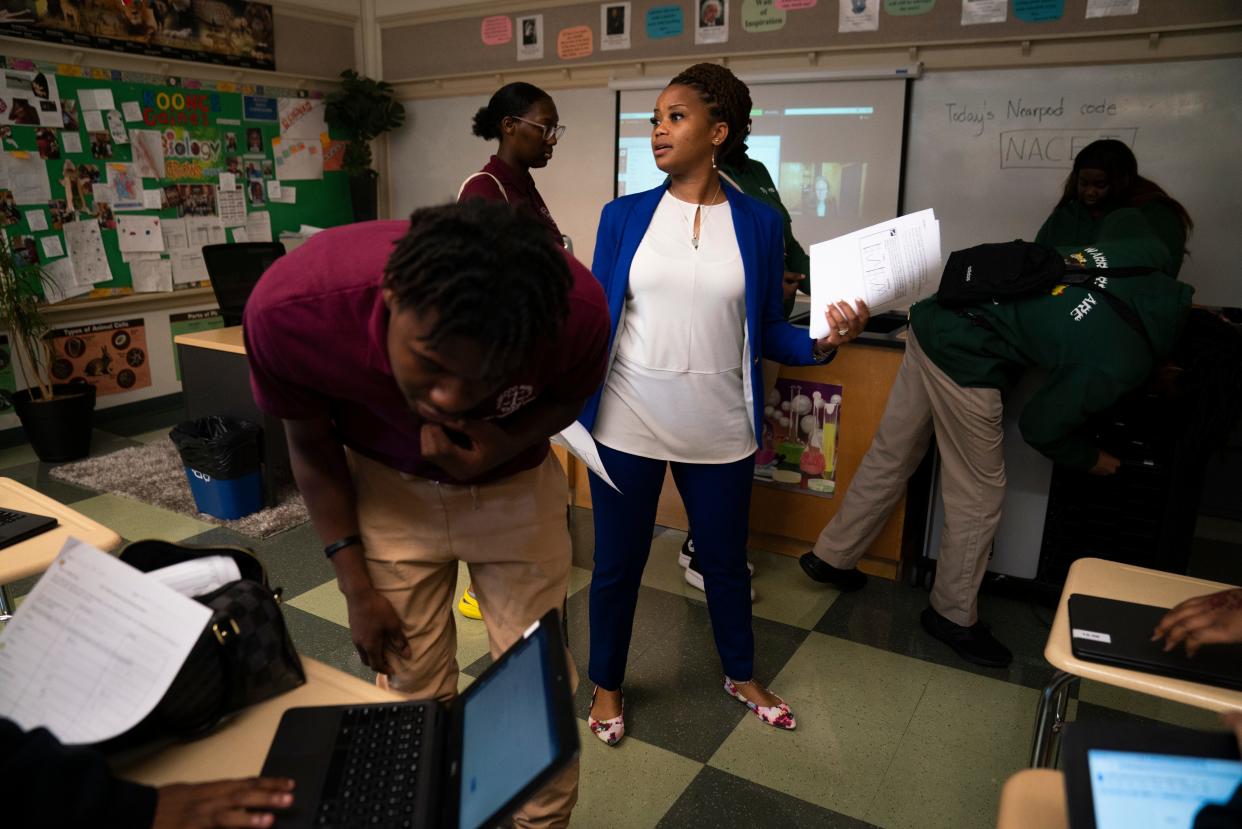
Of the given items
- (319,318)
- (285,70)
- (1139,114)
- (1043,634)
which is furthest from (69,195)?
(1139,114)

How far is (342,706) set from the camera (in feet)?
3.26

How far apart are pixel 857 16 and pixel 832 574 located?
2.71 m

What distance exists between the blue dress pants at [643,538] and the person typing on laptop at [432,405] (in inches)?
20.2

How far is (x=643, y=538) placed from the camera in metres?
1.90

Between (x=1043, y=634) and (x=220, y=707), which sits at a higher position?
(x=220, y=707)

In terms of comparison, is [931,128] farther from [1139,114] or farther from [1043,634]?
[1043,634]

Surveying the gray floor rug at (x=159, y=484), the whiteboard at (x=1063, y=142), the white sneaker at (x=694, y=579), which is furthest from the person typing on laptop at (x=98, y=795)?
the whiteboard at (x=1063, y=142)

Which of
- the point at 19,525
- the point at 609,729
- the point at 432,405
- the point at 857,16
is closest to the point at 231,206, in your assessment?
the point at 857,16

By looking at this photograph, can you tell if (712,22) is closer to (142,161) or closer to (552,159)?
(552,159)

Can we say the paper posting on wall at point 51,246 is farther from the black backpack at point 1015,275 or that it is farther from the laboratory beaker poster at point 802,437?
the black backpack at point 1015,275

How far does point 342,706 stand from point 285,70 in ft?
16.6

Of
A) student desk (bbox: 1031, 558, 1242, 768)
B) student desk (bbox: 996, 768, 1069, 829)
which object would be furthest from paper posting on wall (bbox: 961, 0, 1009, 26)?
student desk (bbox: 996, 768, 1069, 829)

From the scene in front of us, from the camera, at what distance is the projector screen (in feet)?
13.0

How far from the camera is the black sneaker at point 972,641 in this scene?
91.5 inches
